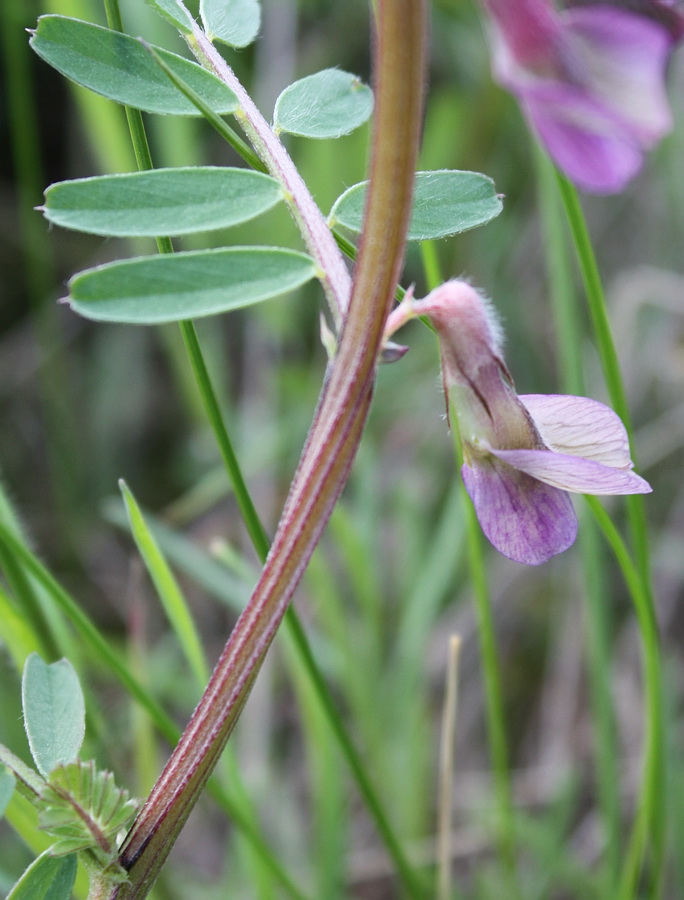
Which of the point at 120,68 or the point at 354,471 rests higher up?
the point at 120,68

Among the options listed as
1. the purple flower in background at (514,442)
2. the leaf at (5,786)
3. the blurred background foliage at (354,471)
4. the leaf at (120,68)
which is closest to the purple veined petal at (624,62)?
the purple flower in background at (514,442)

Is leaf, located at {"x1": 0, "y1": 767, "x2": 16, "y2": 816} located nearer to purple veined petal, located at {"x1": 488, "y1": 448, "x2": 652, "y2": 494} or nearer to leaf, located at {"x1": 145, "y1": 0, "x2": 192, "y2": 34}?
purple veined petal, located at {"x1": 488, "y1": 448, "x2": 652, "y2": 494}

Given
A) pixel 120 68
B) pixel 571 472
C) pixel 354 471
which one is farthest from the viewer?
pixel 354 471

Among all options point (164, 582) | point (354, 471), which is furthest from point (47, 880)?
point (354, 471)

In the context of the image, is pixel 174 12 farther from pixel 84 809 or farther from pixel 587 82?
pixel 84 809

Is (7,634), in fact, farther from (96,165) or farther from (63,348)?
(96,165)

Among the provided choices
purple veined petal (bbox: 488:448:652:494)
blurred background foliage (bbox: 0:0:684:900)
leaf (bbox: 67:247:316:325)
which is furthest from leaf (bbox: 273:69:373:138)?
blurred background foliage (bbox: 0:0:684:900)
